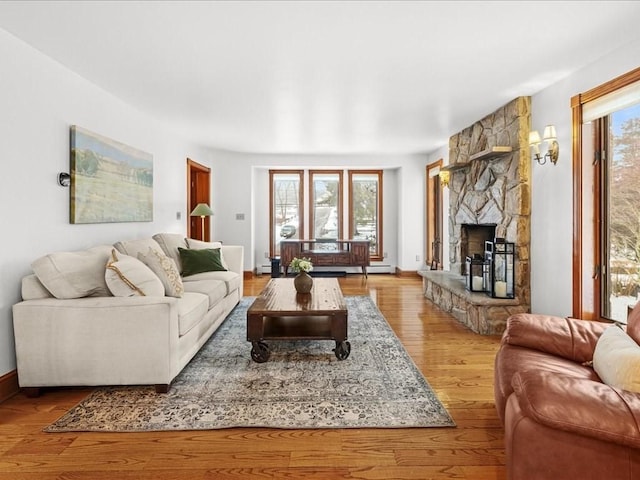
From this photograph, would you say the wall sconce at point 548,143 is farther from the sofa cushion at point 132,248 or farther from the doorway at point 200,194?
the doorway at point 200,194

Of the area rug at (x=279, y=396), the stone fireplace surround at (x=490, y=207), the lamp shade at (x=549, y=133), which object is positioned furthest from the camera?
the stone fireplace surround at (x=490, y=207)

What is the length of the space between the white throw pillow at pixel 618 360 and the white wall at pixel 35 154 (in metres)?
3.35

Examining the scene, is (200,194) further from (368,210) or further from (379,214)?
(379,214)

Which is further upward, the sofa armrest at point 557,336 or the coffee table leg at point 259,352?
the sofa armrest at point 557,336

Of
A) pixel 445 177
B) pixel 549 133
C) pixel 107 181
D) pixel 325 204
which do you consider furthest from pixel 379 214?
pixel 107 181

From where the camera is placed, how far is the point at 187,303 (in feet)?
10.2

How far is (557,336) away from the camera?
6.65 feet

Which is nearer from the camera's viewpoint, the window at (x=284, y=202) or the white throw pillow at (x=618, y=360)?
the white throw pillow at (x=618, y=360)

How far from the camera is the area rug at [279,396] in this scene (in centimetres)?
223

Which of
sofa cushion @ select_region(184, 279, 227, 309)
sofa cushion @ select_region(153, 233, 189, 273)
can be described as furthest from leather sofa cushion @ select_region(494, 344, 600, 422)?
sofa cushion @ select_region(153, 233, 189, 273)

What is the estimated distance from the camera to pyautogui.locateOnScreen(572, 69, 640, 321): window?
297 centimetres

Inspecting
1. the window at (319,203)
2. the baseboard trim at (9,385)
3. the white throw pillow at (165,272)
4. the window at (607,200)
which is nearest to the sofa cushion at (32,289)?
the baseboard trim at (9,385)

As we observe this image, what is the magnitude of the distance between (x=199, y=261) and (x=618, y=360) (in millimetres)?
3988

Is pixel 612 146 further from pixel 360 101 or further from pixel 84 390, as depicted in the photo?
pixel 84 390
